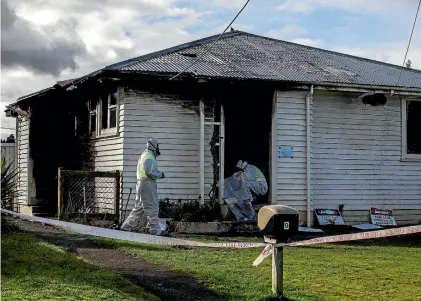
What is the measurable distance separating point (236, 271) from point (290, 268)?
0.83 m

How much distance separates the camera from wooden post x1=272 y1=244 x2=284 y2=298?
21.0 ft

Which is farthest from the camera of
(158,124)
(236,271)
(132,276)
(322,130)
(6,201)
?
(322,130)

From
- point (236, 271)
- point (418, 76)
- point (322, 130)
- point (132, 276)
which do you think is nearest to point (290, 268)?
point (236, 271)

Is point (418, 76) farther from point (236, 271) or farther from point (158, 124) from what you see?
point (236, 271)

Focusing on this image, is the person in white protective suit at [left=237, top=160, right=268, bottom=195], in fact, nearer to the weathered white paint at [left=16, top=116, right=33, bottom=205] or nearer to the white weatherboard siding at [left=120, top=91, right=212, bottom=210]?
the white weatherboard siding at [left=120, top=91, right=212, bottom=210]

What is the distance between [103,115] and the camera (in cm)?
1731

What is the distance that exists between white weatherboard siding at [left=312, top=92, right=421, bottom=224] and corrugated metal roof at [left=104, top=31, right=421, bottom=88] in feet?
2.61

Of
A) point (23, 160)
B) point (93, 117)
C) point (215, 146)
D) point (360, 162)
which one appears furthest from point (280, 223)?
point (23, 160)

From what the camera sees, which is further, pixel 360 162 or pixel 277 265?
pixel 360 162

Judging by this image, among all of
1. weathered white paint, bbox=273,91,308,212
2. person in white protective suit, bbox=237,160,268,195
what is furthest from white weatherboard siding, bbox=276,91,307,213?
person in white protective suit, bbox=237,160,268,195

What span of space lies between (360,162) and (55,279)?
449 inches

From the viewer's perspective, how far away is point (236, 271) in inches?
337

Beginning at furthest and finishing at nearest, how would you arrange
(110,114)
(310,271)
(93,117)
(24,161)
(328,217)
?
1. (24,161)
2. (93,117)
3. (110,114)
4. (328,217)
5. (310,271)

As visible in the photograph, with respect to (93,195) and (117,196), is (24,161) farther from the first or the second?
(117,196)
